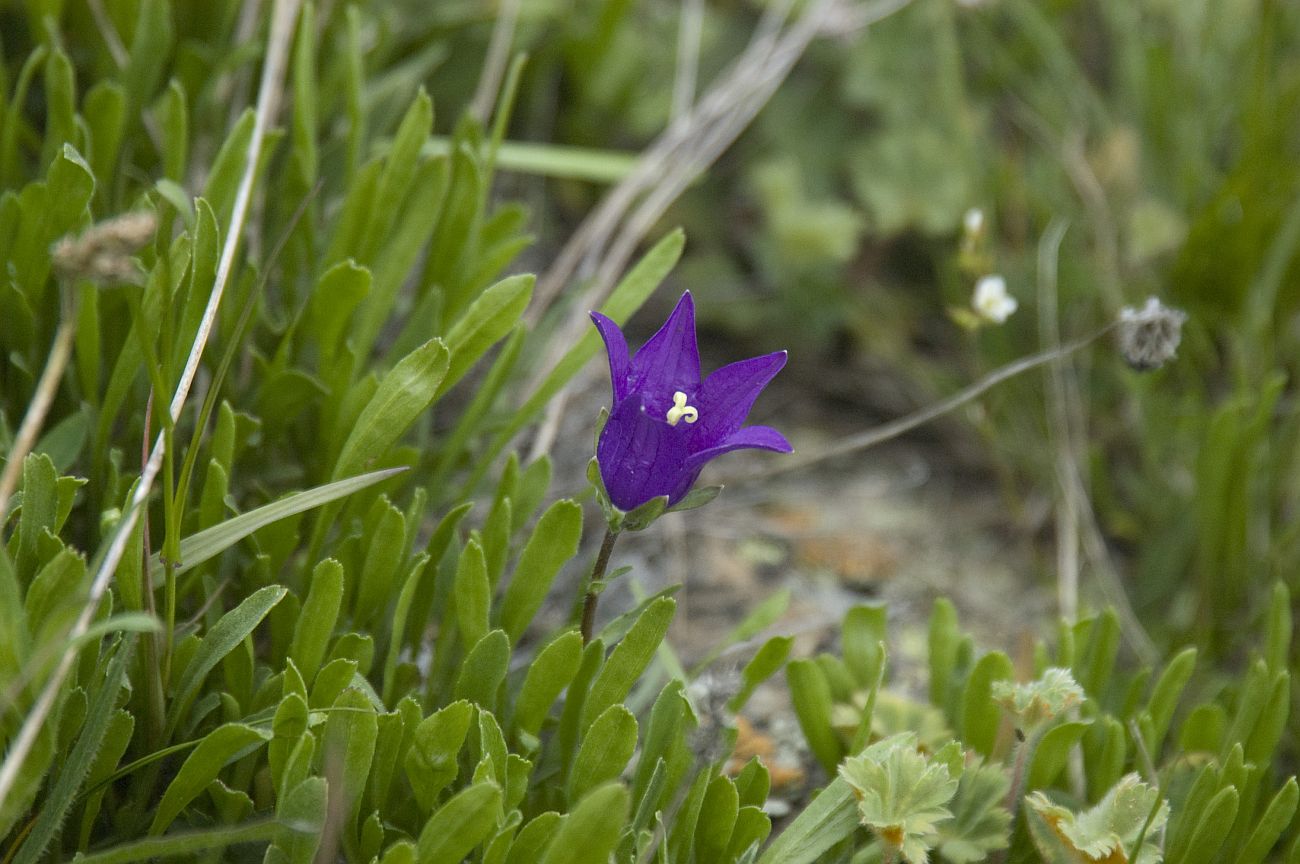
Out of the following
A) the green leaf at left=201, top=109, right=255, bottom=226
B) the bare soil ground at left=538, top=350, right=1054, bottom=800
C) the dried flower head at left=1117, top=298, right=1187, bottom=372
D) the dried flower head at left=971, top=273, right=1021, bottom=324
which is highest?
the green leaf at left=201, top=109, right=255, bottom=226

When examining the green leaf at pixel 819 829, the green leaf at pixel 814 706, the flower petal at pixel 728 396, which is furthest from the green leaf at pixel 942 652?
the flower petal at pixel 728 396

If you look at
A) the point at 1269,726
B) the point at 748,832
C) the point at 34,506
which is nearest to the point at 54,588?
the point at 34,506

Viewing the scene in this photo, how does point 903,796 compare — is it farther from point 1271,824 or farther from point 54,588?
point 54,588

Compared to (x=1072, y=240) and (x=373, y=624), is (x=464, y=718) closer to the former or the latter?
(x=373, y=624)

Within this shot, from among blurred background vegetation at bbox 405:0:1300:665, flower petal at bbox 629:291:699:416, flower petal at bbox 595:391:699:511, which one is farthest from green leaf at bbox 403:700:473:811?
blurred background vegetation at bbox 405:0:1300:665

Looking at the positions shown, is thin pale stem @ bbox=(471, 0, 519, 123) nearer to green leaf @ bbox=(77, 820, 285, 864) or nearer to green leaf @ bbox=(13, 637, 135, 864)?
green leaf @ bbox=(13, 637, 135, 864)

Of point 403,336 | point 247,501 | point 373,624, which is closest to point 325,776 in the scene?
point 373,624
